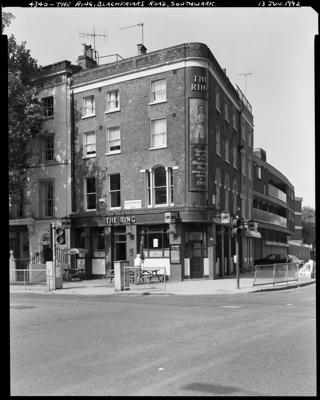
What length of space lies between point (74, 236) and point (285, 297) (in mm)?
17340

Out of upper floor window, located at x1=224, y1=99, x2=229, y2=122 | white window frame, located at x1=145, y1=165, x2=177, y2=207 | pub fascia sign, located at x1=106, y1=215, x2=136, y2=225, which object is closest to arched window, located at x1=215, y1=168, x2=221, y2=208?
white window frame, located at x1=145, y1=165, x2=177, y2=207

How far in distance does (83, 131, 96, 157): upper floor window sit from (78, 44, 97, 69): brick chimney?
5442 mm

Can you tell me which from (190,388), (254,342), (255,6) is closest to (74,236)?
(254,342)

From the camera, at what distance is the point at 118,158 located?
3116 centimetres

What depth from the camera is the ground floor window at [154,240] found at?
29055 millimetres

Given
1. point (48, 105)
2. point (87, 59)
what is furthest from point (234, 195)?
point (48, 105)

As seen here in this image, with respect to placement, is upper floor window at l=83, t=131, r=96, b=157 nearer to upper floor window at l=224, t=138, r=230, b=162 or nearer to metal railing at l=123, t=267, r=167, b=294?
upper floor window at l=224, t=138, r=230, b=162

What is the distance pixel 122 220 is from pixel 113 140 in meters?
5.13

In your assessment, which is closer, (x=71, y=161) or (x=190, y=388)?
(x=190, y=388)

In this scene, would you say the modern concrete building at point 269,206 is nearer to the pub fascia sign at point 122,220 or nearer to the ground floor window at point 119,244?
the ground floor window at point 119,244

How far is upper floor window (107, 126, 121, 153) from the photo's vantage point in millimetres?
31453

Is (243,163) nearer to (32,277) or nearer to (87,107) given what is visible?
(87,107)

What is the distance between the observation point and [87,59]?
35000 mm

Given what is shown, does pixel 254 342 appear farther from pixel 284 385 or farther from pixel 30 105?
pixel 30 105
